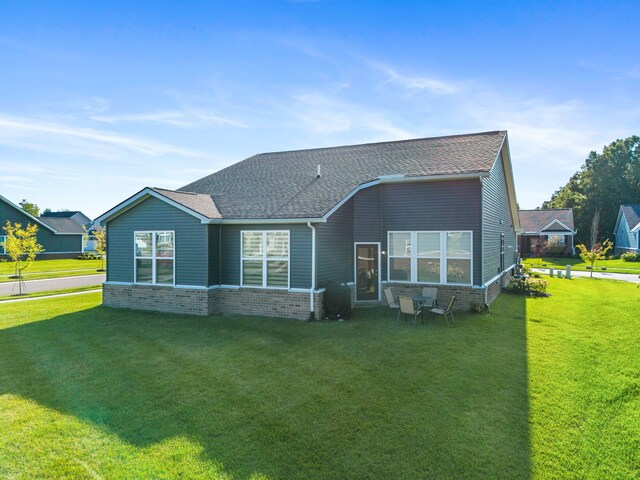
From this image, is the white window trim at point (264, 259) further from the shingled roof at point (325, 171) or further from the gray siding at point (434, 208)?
the gray siding at point (434, 208)

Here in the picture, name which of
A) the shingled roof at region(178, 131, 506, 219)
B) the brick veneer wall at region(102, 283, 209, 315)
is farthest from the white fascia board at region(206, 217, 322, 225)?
the brick veneer wall at region(102, 283, 209, 315)

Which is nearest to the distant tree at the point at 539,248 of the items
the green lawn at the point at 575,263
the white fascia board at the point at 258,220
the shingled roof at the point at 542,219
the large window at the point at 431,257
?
the green lawn at the point at 575,263

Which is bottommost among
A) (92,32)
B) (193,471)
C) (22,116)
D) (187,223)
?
(193,471)

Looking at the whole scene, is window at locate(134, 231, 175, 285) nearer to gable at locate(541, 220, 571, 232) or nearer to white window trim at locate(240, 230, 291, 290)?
white window trim at locate(240, 230, 291, 290)

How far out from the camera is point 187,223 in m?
13.2

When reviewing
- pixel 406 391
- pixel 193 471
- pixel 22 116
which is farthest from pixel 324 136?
pixel 193 471

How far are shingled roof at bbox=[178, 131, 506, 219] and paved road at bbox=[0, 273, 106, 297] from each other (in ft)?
33.9

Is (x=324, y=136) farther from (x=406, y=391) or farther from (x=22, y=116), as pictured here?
(x=406, y=391)

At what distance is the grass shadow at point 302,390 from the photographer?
4770mm

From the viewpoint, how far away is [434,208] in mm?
13609

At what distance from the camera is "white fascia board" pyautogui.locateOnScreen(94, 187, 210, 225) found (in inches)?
505

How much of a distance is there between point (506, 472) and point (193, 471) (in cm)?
371

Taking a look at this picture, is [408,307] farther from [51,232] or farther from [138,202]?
[51,232]

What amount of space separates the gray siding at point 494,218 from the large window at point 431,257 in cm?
66
